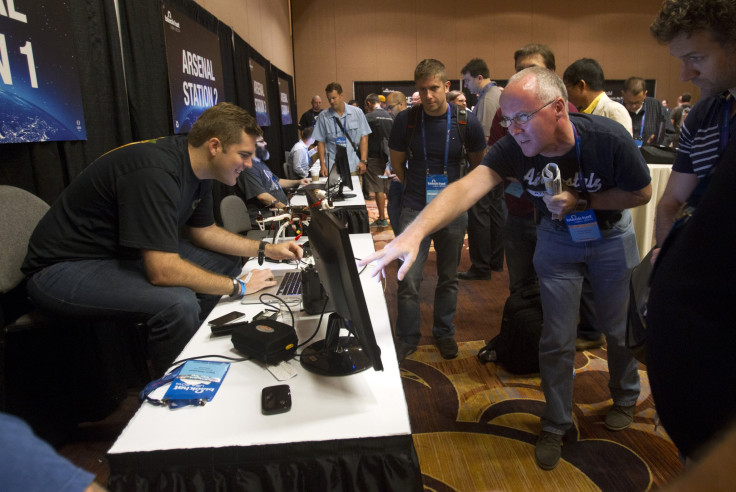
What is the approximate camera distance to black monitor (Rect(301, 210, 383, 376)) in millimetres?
1002

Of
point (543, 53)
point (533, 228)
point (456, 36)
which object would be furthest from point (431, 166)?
point (456, 36)

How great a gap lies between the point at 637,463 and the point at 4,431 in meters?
2.00

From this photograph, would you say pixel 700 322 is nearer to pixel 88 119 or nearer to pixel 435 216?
pixel 435 216

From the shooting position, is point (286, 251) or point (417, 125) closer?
point (286, 251)

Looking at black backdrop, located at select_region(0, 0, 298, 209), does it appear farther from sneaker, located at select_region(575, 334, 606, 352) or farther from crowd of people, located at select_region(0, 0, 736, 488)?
sneaker, located at select_region(575, 334, 606, 352)

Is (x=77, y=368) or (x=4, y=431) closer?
(x=4, y=431)

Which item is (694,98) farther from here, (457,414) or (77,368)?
(77,368)

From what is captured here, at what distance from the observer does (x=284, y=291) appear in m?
→ 1.83

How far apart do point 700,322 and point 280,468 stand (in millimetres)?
760

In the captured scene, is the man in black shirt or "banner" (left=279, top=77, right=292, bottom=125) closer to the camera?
the man in black shirt

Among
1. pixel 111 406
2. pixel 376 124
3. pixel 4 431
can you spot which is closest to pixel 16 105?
pixel 111 406

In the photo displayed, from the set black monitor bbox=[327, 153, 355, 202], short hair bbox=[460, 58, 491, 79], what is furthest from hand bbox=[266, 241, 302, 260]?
short hair bbox=[460, 58, 491, 79]

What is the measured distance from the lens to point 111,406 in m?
2.20

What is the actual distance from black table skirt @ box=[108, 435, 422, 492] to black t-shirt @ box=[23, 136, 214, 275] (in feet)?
3.28
